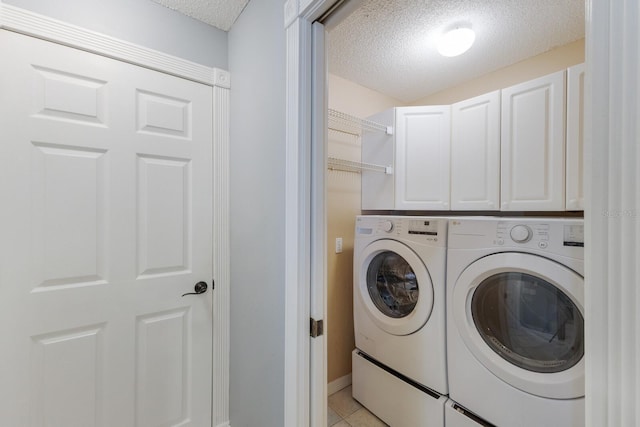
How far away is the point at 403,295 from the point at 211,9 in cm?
195

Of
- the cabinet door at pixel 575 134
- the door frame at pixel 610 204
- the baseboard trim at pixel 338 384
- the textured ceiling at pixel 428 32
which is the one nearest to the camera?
the door frame at pixel 610 204

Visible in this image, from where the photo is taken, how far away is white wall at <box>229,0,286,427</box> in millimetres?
1056

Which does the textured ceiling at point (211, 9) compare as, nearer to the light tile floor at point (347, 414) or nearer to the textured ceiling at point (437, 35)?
the textured ceiling at point (437, 35)

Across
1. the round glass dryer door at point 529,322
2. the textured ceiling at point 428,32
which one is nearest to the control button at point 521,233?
the round glass dryer door at point 529,322

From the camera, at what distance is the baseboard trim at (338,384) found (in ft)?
6.69

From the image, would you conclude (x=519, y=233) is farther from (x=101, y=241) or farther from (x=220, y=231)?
(x=101, y=241)

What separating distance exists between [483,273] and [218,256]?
1.37 m

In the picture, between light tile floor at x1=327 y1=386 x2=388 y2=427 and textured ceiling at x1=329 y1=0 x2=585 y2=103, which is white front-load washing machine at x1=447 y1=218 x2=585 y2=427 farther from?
textured ceiling at x1=329 y1=0 x2=585 y2=103

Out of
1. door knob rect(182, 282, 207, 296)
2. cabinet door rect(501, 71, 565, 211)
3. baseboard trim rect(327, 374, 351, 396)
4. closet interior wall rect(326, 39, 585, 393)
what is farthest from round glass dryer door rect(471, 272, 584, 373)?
door knob rect(182, 282, 207, 296)

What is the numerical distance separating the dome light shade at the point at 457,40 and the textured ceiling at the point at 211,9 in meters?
1.16

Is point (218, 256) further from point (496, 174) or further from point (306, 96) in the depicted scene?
point (496, 174)

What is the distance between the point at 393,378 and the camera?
165 cm

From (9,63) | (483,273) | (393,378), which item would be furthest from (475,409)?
(9,63)

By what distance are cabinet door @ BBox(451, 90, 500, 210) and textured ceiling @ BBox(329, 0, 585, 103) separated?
1.29 feet
